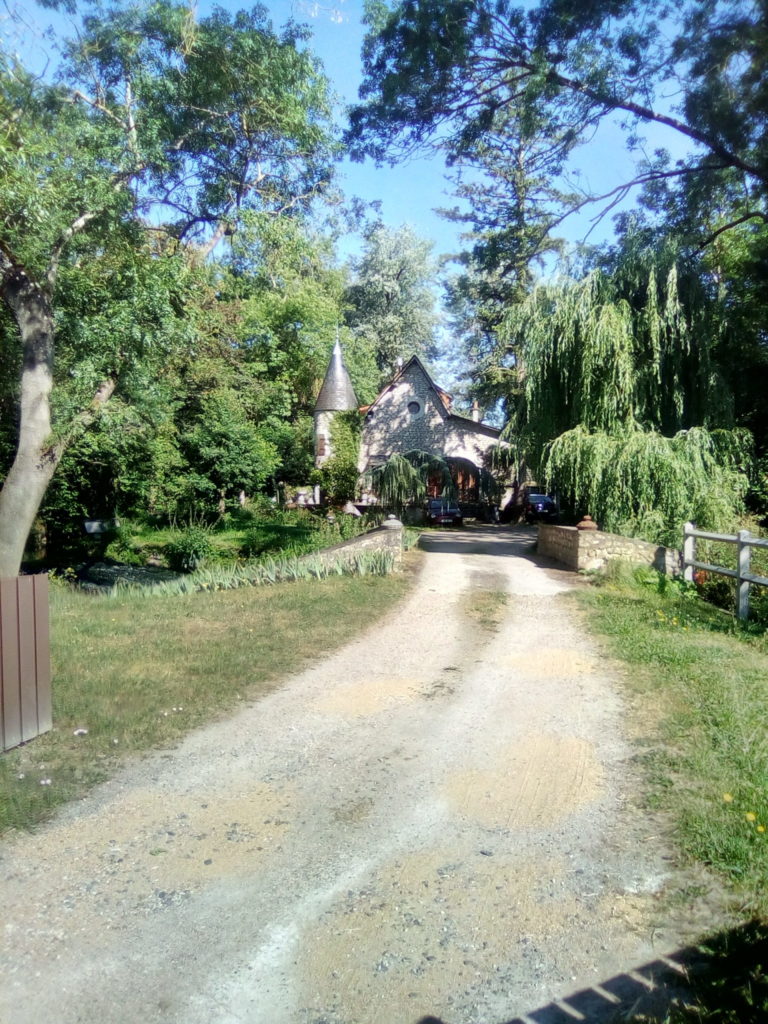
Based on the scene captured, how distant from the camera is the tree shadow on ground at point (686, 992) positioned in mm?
2896

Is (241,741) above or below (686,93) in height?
below

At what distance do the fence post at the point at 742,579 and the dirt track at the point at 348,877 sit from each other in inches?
195

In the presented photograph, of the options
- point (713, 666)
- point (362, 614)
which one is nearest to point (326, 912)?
point (713, 666)

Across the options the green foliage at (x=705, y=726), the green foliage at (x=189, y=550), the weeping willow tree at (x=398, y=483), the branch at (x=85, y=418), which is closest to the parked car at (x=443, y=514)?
the weeping willow tree at (x=398, y=483)

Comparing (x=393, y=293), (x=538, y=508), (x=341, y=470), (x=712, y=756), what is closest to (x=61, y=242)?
(x=712, y=756)

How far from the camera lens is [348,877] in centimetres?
398

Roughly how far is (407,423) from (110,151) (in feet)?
82.6

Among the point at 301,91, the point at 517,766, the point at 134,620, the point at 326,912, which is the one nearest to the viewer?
the point at 326,912

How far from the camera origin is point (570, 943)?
11.2 feet

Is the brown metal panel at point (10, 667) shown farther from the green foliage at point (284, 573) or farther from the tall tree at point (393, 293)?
the tall tree at point (393, 293)

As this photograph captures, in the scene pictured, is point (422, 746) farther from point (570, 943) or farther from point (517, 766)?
point (570, 943)

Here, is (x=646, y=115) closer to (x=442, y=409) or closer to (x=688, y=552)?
(x=688, y=552)

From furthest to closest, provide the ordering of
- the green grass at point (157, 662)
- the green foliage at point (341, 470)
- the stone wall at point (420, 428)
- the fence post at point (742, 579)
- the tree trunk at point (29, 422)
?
the stone wall at point (420, 428) < the green foliage at point (341, 470) < the tree trunk at point (29, 422) < the fence post at point (742, 579) < the green grass at point (157, 662)

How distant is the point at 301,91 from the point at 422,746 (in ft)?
47.3
